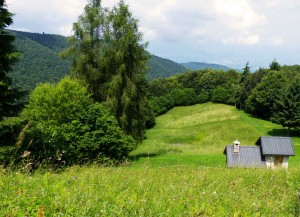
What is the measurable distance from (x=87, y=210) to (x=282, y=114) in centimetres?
5825

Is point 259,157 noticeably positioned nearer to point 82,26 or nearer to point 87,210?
point 82,26

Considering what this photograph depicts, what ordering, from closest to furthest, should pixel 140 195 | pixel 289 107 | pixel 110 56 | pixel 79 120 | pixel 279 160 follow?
pixel 140 195, pixel 79 120, pixel 110 56, pixel 279 160, pixel 289 107

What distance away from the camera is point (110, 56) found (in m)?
30.2

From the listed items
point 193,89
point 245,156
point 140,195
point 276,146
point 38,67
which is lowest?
point 245,156

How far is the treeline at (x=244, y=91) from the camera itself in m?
58.1

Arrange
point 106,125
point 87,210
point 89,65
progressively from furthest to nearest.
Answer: point 89,65
point 106,125
point 87,210

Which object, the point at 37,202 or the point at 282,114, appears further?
the point at 282,114

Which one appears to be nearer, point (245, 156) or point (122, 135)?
point (122, 135)

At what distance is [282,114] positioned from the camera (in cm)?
5669

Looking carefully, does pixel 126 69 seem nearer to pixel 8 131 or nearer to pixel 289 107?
pixel 8 131

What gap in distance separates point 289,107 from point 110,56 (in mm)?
39763

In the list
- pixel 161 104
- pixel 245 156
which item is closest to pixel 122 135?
pixel 245 156

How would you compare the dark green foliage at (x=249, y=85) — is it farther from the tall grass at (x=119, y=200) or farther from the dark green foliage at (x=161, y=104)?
the tall grass at (x=119, y=200)

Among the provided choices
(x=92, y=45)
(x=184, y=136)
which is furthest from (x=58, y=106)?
(x=184, y=136)
